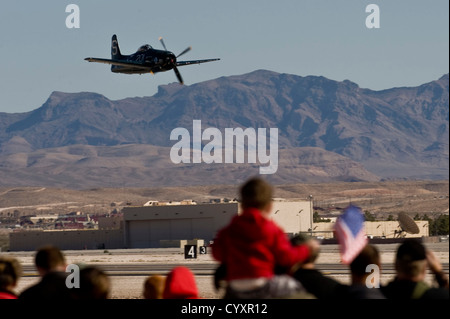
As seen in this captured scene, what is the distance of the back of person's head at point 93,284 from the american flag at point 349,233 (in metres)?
2.61

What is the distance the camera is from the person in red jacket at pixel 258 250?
30.4ft

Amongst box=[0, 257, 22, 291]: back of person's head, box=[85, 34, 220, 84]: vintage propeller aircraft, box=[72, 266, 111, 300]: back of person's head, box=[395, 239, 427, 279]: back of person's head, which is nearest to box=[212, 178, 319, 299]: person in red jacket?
box=[395, 239, 427, 279]: back of person's head

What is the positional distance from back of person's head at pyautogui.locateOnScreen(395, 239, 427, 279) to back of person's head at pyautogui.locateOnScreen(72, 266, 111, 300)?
3.27 m

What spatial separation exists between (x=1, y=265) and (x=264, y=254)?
153 inches

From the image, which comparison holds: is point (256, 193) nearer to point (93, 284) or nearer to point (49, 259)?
point (93, 284)

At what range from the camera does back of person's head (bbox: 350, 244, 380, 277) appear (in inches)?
395

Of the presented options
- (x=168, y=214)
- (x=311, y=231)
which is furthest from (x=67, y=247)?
(x=311, y=231)

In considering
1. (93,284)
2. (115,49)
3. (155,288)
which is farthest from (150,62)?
(93,284)

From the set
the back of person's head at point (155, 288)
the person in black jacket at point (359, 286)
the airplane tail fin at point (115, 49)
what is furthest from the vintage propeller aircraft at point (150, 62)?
the person in black jacket at point (359, 286)

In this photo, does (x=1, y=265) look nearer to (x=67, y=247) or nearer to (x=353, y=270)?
(x=353, y=270)

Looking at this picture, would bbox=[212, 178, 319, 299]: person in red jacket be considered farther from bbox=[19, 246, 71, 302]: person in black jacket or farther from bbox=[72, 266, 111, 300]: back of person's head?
bbox=[19, 246, 71, 302]: person in black jacket

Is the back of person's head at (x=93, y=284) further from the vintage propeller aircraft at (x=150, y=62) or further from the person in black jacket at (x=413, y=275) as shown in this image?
the vintage propeller aircraft at (x=150, y=62)

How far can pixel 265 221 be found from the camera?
9.24 meters

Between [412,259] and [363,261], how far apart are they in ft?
2.05
